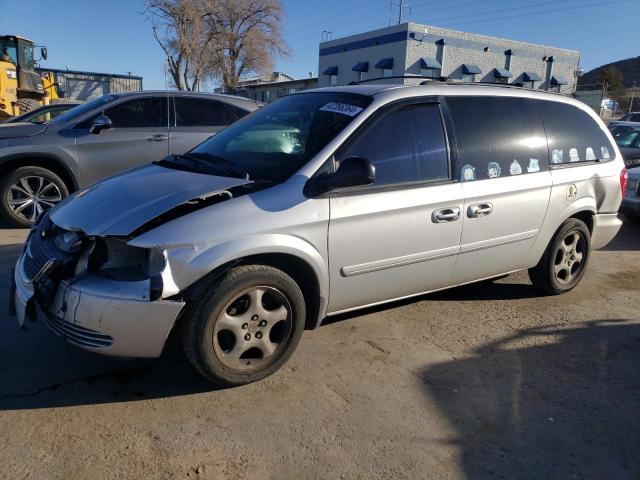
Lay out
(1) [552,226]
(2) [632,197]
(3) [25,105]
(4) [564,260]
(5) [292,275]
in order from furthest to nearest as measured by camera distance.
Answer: (3) [25,105], (2) [632,197], (4) [564,260], (1) [552,226], (5) [292,275]

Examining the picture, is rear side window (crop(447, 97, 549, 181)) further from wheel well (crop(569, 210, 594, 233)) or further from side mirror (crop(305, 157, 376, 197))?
side mirror (crop(305, 157, 376, 197))

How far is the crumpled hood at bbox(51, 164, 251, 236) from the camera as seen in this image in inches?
112

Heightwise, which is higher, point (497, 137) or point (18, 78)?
point (18, 78)

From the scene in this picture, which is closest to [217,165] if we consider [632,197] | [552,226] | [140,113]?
[552,226]

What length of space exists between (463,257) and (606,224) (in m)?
1.98

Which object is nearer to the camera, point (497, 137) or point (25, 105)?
point (497, 137)

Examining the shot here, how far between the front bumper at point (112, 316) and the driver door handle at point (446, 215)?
1848 mm

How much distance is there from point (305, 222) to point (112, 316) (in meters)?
1.18

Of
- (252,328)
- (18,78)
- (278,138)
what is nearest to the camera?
(252,328)

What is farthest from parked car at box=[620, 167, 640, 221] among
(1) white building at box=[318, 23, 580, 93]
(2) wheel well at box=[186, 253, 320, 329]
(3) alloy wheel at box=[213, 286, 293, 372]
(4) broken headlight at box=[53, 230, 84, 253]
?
(1) white building at box=[318, 23, 580, 93]

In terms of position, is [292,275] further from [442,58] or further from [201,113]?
[442,58]

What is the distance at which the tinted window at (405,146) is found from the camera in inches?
135

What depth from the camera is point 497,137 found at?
4.06 m

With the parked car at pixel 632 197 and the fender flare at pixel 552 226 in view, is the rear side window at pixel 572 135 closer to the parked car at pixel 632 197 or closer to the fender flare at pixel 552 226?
the fender flare at pixel 552 226
